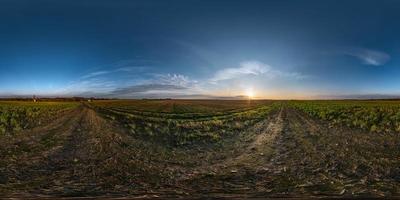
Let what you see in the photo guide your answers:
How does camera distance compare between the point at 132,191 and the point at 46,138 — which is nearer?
the point at 132,191

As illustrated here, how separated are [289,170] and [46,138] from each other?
45.0ft

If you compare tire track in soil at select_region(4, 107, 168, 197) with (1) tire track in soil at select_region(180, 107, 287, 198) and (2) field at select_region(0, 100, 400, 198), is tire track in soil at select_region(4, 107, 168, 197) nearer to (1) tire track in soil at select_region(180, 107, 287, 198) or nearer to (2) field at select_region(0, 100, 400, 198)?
(2) field at select_region(0, 100, 400, 198)

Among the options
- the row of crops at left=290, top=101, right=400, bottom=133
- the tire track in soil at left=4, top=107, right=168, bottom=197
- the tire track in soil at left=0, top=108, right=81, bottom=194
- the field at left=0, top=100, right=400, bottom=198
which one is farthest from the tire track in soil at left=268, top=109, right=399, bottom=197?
the row of crops at left=290, top=101, right=400, bottom=133

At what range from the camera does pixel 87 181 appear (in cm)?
1196

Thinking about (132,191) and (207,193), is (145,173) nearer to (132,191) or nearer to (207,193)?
(132,191)

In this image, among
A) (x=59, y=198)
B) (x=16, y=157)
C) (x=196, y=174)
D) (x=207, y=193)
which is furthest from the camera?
(x=16, y=157)

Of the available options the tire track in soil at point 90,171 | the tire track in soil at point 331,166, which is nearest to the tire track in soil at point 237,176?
the tire track in soil at point 331,166

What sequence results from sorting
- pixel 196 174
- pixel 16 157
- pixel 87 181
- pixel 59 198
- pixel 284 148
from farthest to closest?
1. pixel 284 148
2. pixel 16 157
3. pixel 196 174
4. pixel 87 181
5. pixel 59 198

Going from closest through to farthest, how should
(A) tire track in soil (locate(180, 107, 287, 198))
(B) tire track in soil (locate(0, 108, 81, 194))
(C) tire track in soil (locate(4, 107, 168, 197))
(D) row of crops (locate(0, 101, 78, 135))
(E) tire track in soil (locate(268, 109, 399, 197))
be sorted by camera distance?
(A) tire track in soil (locate(180, 107, 287, 198)) → (E) tire track in soil (locate(268, 109, 399, 197)) → (C) tire track in soil (locate(4, 107, 168, 197)) → (B) tire track in soil (locate(0, 108, 81, 194)) → (D) row of crops (locate(0, 101, 78, 135))

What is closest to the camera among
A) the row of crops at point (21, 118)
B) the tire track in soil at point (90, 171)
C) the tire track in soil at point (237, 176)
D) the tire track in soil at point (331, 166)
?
the tire track in soil at point (237, 176)

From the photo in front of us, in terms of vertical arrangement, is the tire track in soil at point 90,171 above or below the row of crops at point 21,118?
below

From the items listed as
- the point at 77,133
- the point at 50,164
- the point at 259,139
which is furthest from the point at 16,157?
the point at 259,139

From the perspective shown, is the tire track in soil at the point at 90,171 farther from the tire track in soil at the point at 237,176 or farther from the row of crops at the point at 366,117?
the row of crops at the point at 366,117

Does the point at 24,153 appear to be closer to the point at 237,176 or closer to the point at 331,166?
the point at 237,176
